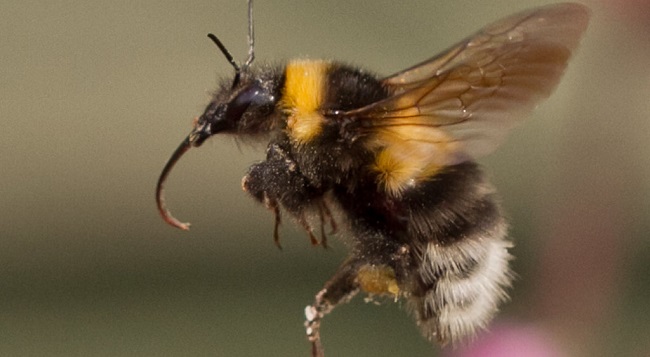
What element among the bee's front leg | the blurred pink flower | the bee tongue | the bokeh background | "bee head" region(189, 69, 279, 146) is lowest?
the blurred pink flower

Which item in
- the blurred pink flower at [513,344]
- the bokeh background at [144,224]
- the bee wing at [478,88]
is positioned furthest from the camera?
the bokeh background at [144,224]

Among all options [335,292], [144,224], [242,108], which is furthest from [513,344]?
[144,224]

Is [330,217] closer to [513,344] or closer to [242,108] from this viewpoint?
[242,108]

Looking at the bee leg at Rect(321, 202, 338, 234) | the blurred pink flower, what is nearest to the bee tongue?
the bee leg at Rect(321, 202, 338, 234)

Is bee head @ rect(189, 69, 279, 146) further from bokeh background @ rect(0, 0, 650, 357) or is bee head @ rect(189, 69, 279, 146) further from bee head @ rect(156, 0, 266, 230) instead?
bokeh background @ rect(0, 0, 650, 357)

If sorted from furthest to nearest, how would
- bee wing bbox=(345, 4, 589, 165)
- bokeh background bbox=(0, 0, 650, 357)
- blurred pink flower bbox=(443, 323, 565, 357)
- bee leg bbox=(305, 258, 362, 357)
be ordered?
1. bokeh background bbox=(0, 0, 650, 357)
2. blurred pink flower bbox=(443, 323, 565, 357)
3. bee leg bbox=(305, 258, 362, 357)
4. bee wing bbox=(345, 4, 589, 165)

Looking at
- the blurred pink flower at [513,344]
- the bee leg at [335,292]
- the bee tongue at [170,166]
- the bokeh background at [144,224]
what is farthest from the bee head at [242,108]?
the bokeh background at [144,224]

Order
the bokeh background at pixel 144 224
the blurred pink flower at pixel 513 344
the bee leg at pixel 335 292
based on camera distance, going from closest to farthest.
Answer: the bee leg at pixel 335 292 < the blurred pink flower at pixel 513 344 < the bokeh background at pixel 144 224

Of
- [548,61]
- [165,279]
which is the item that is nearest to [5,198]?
[165,279]

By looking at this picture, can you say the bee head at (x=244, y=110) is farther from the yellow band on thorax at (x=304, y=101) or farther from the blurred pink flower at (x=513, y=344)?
the blurred pink flower at (x=513, y=344)
